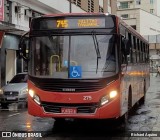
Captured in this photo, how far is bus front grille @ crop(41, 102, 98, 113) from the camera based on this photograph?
10656mm

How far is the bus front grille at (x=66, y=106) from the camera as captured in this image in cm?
1066

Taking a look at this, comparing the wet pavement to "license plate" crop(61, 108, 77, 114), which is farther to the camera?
the wet pavement

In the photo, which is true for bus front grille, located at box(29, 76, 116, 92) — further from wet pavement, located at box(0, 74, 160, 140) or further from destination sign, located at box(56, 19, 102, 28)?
destination sign, located at box(56, 19, 102, 28)

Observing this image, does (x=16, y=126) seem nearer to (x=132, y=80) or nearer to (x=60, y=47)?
(x=60, y=47)

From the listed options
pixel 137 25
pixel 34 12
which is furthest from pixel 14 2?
pixel 137 25

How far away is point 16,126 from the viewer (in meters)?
12.5

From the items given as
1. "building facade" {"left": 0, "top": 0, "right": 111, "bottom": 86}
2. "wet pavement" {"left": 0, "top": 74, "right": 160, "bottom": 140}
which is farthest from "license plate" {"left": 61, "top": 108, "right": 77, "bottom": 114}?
"building facade" {"left": 0, "top": 0, "right": 111, "bottom": 86}

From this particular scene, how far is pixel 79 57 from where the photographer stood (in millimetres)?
10859

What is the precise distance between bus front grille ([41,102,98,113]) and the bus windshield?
2.22ft

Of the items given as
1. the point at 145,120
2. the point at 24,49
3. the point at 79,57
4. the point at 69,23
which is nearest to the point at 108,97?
the point at 79,57

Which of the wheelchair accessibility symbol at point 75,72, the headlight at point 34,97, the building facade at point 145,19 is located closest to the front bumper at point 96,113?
the headlight at point 34,97

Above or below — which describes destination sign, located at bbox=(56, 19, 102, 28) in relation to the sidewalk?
above

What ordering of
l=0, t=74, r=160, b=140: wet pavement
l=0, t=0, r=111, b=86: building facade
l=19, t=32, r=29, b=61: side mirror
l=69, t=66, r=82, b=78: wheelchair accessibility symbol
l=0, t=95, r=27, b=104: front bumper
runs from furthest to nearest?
1. l=0, t=0, r=111, b=86: building facade
2. l=0, t=95, r=27, b=104: front bumper
3. l=19, t=32, r=29, b=61: side mirror
4. l=0, t=74, r=160, b=140: wet pavement
5. l=69, t=66, r=82, b=78: wheelchair accessibility symbol

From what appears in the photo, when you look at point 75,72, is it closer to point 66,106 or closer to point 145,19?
point 66,106
